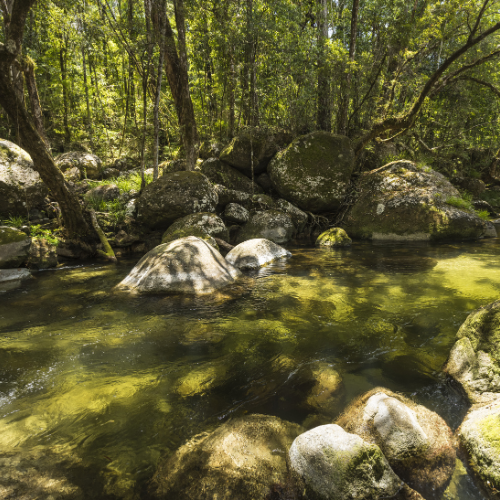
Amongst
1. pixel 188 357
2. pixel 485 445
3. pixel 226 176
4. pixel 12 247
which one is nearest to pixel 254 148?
pixel 226 176

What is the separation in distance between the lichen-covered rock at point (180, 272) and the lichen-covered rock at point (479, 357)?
356 cm

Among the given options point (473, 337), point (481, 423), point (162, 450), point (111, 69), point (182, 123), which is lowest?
point (162, 450)

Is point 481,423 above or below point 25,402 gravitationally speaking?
above

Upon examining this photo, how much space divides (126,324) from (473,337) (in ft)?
12.8

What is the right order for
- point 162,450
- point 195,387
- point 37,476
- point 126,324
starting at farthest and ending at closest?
1. point 126,324
2. point 195,387
3. point 162,450
4. point 37,476

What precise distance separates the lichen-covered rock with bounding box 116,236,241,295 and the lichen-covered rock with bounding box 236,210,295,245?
3.71 metres

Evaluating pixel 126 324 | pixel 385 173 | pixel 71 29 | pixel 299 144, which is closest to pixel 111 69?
pixel 71 29

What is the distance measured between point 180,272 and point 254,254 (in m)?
2.34

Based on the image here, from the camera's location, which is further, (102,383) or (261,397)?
(102,383)

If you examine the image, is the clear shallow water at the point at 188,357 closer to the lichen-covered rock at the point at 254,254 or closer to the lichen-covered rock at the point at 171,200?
the lichen-covered rock at the point at 254,254

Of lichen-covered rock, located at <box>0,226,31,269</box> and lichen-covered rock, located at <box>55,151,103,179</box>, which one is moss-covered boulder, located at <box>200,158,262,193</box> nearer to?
lichen-covered rock, located at <box>55,151,103,179</box>

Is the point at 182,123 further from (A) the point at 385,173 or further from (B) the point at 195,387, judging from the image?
(B) the point at 195,387

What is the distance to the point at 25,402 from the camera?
98.3 inches

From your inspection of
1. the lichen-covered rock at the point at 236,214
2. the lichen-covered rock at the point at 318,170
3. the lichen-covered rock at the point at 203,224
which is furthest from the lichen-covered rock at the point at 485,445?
the lichen-covered rock at the point at 318,170
